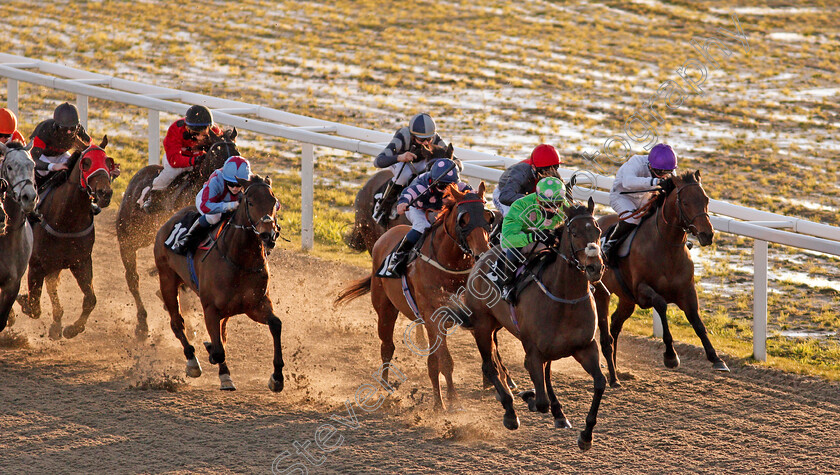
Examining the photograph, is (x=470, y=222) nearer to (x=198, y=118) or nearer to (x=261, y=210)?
(x=261, y=210)

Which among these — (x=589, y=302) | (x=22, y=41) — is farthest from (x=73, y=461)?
(x=22, y=41)

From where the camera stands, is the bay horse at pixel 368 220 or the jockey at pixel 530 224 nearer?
the jockey at pixel 530 224

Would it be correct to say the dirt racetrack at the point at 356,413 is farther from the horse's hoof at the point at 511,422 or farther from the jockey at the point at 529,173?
the jockey at the point at 529,173

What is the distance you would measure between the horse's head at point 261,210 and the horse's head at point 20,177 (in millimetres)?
1488

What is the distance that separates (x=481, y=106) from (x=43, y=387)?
1306 centimetres

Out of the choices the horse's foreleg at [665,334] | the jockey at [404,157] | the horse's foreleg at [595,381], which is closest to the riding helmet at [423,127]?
the jockey at [404,157]

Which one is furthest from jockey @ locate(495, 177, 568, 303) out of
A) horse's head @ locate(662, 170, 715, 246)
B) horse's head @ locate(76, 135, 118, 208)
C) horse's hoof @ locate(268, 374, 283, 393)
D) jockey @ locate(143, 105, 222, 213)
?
jockey @ locate(143, 105, 222, 213)

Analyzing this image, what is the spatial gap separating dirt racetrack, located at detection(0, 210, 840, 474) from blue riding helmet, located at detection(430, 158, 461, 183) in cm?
158

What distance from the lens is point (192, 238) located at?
820 cm

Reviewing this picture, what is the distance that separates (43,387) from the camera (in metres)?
8.09

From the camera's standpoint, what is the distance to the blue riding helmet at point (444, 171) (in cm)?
784

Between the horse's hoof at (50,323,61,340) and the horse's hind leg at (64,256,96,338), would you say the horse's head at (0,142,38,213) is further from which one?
the horse's hoof at (50,323,61,340)

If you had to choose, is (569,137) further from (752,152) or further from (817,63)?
(817,63)

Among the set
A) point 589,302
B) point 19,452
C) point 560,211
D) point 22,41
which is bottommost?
point 19,452
